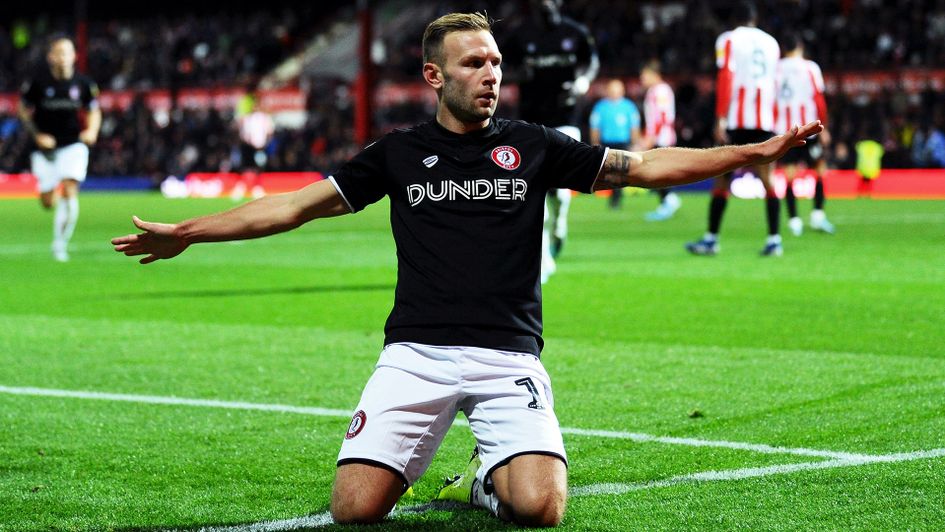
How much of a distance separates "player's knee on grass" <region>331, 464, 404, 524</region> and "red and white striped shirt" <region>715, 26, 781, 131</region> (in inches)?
401

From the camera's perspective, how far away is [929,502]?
14.1 feet

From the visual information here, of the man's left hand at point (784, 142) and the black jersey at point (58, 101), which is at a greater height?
the man's left hand at point (784, 142)

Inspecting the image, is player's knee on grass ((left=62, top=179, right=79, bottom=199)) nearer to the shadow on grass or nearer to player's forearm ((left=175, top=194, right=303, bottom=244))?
the shadow on grass

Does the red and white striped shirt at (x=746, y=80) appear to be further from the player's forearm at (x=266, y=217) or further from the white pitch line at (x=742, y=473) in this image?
the player's forearm at (x=266, y=217)

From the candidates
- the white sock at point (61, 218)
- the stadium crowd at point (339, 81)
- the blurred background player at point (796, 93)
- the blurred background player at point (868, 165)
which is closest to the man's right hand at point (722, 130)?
the blurred background player at point (796, 93)

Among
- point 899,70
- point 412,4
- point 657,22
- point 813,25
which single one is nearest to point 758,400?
point 899,70

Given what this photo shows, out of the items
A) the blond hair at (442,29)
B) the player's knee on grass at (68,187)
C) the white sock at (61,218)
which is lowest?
the white sock at (61,218)

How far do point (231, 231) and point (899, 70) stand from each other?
30.5 meters

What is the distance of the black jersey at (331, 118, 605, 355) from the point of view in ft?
14.8

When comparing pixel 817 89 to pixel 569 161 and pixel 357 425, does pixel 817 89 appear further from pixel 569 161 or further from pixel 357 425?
pixel 357 425

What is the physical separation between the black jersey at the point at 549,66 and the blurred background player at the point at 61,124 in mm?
5061

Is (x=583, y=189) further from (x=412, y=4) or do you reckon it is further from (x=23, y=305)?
(x=412, y=4)

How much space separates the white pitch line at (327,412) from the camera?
512 cm

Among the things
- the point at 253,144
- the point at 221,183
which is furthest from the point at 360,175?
the point at 221,183
